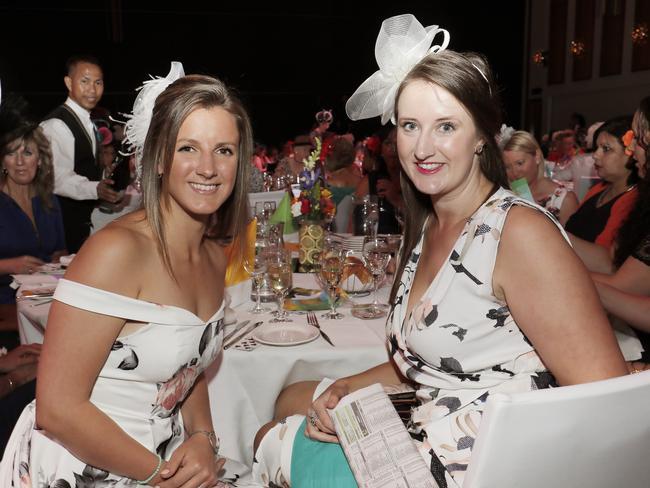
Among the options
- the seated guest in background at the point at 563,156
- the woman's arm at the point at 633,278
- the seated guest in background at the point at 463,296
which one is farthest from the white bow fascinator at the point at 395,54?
the seated guest in background at the point at 563,156

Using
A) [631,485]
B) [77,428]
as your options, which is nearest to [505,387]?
[631,485]

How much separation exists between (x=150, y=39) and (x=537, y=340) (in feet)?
43.7

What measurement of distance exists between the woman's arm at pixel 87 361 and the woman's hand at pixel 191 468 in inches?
3.5

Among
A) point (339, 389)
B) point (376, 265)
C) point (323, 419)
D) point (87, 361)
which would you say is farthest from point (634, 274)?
point (87, 361)

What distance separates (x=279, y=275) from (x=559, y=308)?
3.77ft

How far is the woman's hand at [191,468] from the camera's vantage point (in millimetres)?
1483

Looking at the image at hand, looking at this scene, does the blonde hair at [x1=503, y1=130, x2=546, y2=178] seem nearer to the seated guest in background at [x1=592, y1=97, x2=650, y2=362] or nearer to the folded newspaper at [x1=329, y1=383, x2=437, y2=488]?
the seated guest in background at [x1=592, y1=97, x2=650, y2=362]

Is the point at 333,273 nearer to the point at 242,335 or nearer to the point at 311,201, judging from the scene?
the point at 242,335

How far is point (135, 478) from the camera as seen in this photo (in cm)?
146

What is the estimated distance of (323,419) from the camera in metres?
1.61

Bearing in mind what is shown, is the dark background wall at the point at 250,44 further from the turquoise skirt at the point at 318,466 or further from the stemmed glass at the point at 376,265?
the turquoise skirt at the point at 318,466

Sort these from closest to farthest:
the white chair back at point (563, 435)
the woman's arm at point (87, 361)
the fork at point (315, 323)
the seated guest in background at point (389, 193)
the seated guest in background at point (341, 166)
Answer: the white chair back at point (563, 435), the woman's arm at point (87, 361), the fork at point (315, 323), the seated guest in background at point (389, 193), the seated guest in background at point (341, 166)

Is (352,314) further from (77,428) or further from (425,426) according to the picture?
(77,428)

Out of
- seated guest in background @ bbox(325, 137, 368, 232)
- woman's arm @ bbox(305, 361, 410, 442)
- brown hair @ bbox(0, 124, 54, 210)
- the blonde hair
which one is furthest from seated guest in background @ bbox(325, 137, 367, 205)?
woman's arm @ bbox(305, 361, 410, 442)
